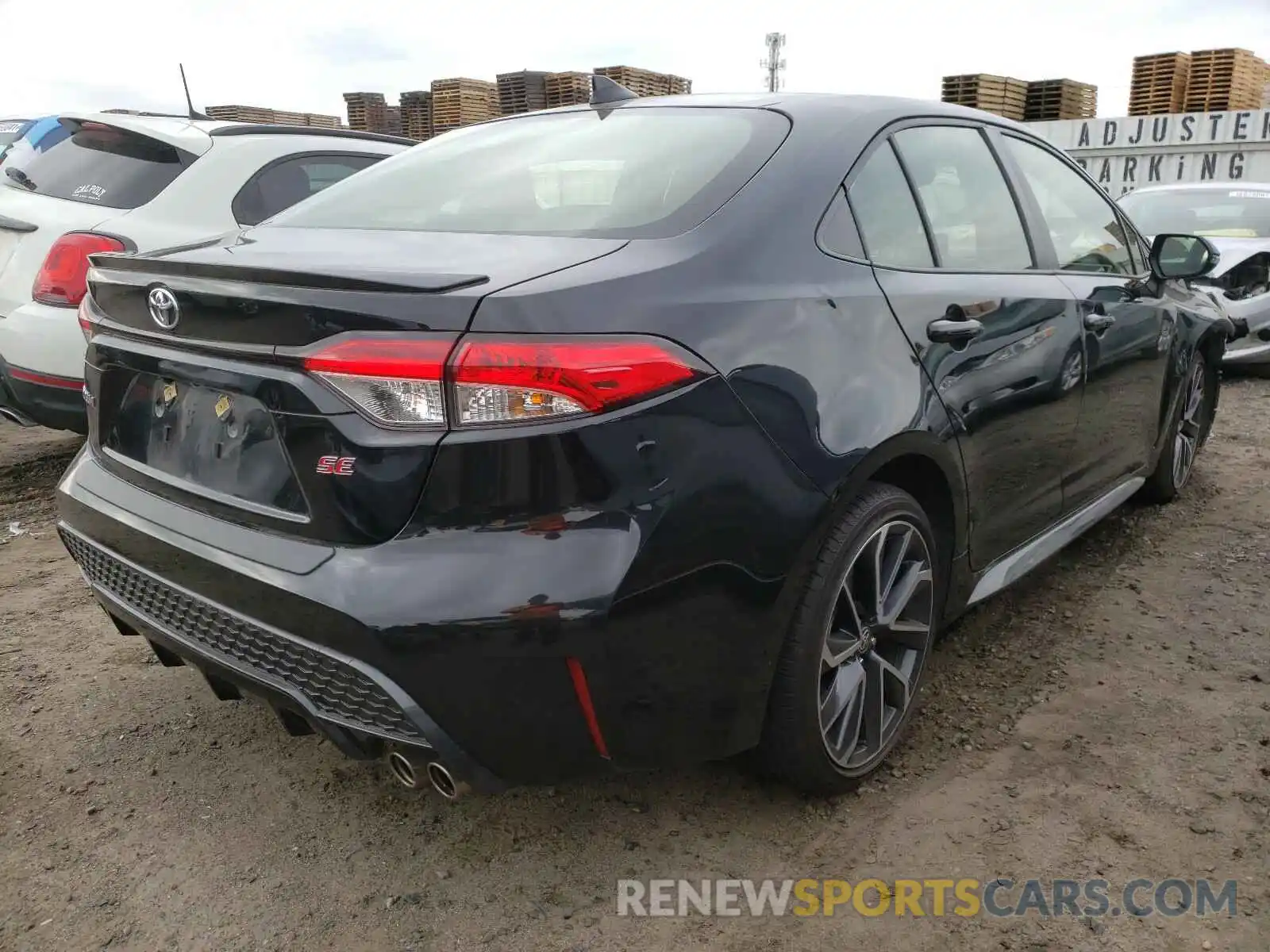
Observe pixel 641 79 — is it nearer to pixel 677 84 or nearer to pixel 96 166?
pixel 677 84

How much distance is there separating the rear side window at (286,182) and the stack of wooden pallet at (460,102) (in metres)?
11.7

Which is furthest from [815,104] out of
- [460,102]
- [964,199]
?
[460,102]

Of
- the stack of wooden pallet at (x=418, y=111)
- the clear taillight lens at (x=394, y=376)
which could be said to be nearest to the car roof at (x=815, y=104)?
the clear taillight lens at (x=394, y=376)

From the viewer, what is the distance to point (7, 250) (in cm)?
423

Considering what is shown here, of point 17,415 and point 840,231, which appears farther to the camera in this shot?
point 17,415

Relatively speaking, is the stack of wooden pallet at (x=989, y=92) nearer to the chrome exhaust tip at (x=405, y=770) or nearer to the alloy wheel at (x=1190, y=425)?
the alloy wheel at (x=1190, y=425)

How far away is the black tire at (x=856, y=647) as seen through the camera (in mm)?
2035

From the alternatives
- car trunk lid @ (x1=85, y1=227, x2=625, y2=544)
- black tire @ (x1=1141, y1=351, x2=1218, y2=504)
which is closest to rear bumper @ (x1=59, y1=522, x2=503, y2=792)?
car trunk lid @ (x1=85, y1=227, x2=625, y2=544)

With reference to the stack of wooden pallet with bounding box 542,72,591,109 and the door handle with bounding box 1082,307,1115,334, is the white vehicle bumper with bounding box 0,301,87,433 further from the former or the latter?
the stack of wooden pallet with bounding box 542,72,591,109

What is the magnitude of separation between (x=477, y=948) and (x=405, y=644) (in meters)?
0.64

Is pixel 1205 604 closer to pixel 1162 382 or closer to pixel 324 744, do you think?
pixel 1162 382

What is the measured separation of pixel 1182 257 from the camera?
373 cm

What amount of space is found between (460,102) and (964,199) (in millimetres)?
14746

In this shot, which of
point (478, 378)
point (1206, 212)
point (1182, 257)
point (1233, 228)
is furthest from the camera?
point (1206, 212)
